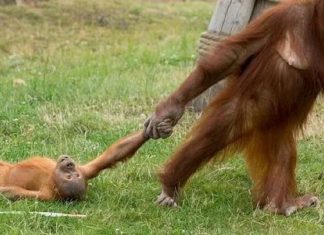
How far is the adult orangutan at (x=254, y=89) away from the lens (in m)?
3.56

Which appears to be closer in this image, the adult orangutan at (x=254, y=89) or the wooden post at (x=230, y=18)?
the adult orangutan at (x=254, y=89)

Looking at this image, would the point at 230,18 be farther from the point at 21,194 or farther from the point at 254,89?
the point at 21,194

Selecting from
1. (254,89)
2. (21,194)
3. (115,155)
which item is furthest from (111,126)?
(254,89)

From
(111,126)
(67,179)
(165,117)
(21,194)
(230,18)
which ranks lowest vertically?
(111,126)

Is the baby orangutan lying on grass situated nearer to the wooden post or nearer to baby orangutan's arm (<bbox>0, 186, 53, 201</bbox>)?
baby orangutan's arm (<bbox>0, 186, 53, 201</bbox>)

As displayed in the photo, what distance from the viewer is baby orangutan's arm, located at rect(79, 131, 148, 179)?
3803 mm

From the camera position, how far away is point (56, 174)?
362 centimetres

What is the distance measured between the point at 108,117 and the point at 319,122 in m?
1.27

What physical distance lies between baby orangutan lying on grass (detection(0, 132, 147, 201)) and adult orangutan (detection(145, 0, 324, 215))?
199 millimetres

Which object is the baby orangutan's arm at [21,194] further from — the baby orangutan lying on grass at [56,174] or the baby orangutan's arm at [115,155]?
the baby orangutan's arm at [115,155]

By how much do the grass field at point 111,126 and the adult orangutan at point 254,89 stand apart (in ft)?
0.66

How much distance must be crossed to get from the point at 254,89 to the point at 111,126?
1.57 meters

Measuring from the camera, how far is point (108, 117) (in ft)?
17.0

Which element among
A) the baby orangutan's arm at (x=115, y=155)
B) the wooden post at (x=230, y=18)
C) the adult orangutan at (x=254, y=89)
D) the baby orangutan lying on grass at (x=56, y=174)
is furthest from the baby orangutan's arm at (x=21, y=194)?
the wooden post at (x=230, y=18)
